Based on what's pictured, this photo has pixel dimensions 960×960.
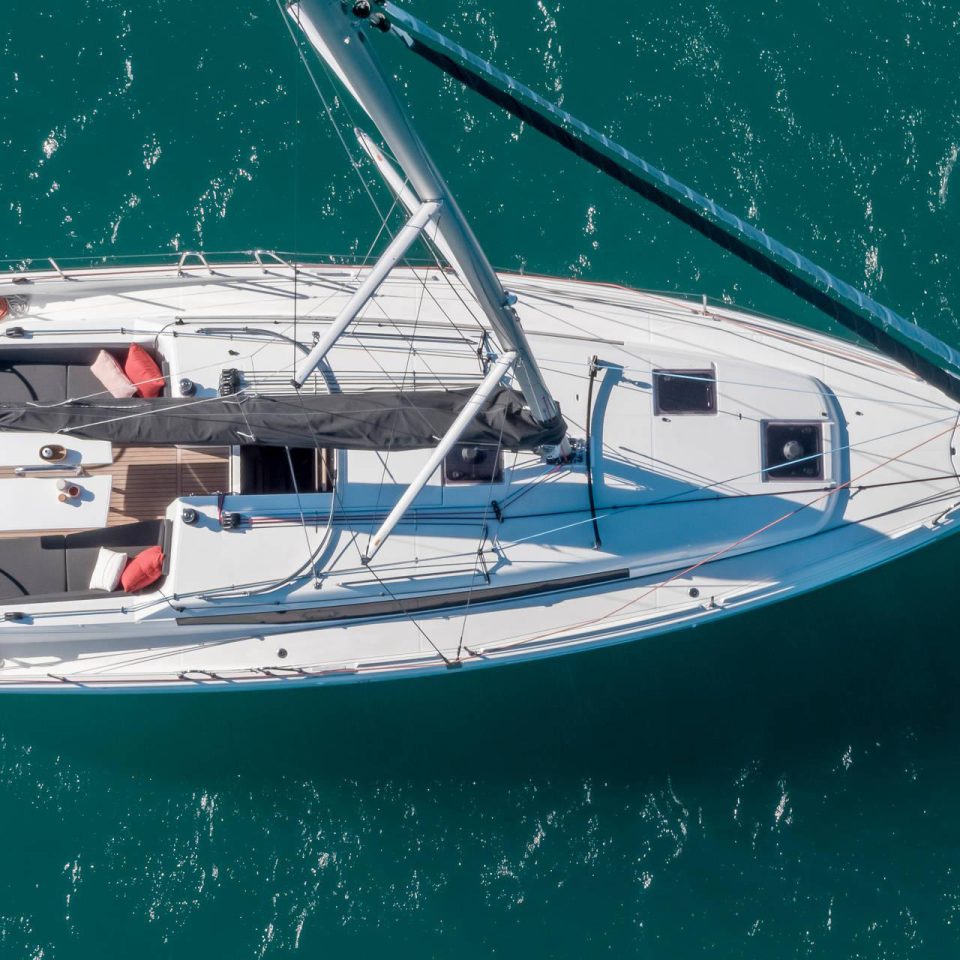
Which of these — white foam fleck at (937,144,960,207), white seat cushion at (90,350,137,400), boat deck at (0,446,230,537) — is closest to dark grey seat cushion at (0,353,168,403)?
white seat cushion at (90,350,137,400)

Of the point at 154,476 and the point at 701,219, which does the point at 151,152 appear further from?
the point at 701,219

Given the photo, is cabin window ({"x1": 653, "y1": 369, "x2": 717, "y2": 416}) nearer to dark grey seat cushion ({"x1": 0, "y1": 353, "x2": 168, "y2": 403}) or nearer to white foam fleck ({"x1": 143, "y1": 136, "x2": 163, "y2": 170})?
dark grey seat cushion ({"x1": 0, "y1": 353, "x2": 168, "y2": 403})

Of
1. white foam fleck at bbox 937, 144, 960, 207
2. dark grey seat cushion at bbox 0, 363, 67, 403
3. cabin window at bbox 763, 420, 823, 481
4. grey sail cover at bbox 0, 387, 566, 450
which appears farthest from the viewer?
white foam fleck at bbox 937, 144, 960, 207

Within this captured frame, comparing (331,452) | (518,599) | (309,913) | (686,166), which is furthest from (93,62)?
(309,913)

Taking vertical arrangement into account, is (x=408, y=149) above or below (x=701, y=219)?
above

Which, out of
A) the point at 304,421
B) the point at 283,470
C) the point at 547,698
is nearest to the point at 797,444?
the point at 547,698
